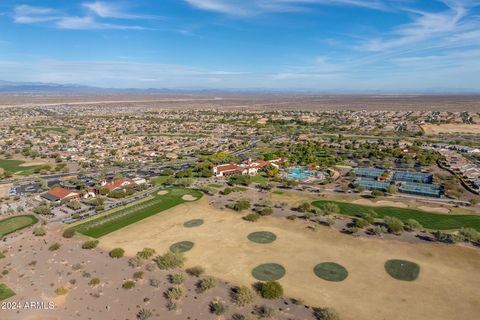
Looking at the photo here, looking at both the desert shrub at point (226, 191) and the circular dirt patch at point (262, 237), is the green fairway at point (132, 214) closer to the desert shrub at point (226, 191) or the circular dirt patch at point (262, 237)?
the desert shrub at point (226, 191)

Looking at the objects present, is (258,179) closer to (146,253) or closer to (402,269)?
(146,253)

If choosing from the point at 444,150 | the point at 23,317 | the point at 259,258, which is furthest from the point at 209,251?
the point at 444,150

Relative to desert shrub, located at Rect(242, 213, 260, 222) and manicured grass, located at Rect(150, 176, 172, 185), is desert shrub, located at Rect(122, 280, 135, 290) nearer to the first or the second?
desert shrub, located at Rect(242, 213, 260, 222)

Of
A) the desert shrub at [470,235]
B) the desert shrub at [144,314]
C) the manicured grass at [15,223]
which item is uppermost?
the desert shrub at [470,235]

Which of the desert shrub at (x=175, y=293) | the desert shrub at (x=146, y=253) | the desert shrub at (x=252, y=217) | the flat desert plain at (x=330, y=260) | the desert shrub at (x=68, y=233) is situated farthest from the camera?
the desert shrub at (x=252, y=217)

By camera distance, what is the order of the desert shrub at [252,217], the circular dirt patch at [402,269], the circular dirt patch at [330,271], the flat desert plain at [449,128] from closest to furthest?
the circular dirt patch at [402,269], the circular dirt patch at [330,271], the desert shrub at [252,217], the flat desert plain at [449,128]

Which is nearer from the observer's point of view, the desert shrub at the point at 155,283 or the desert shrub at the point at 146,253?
the desert shrub at the point at 155,283

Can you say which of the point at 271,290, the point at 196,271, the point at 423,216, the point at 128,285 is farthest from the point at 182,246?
the point at 423,216

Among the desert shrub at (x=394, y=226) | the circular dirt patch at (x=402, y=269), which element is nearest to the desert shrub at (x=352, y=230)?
the desert shrub at (x=394, y=226)
